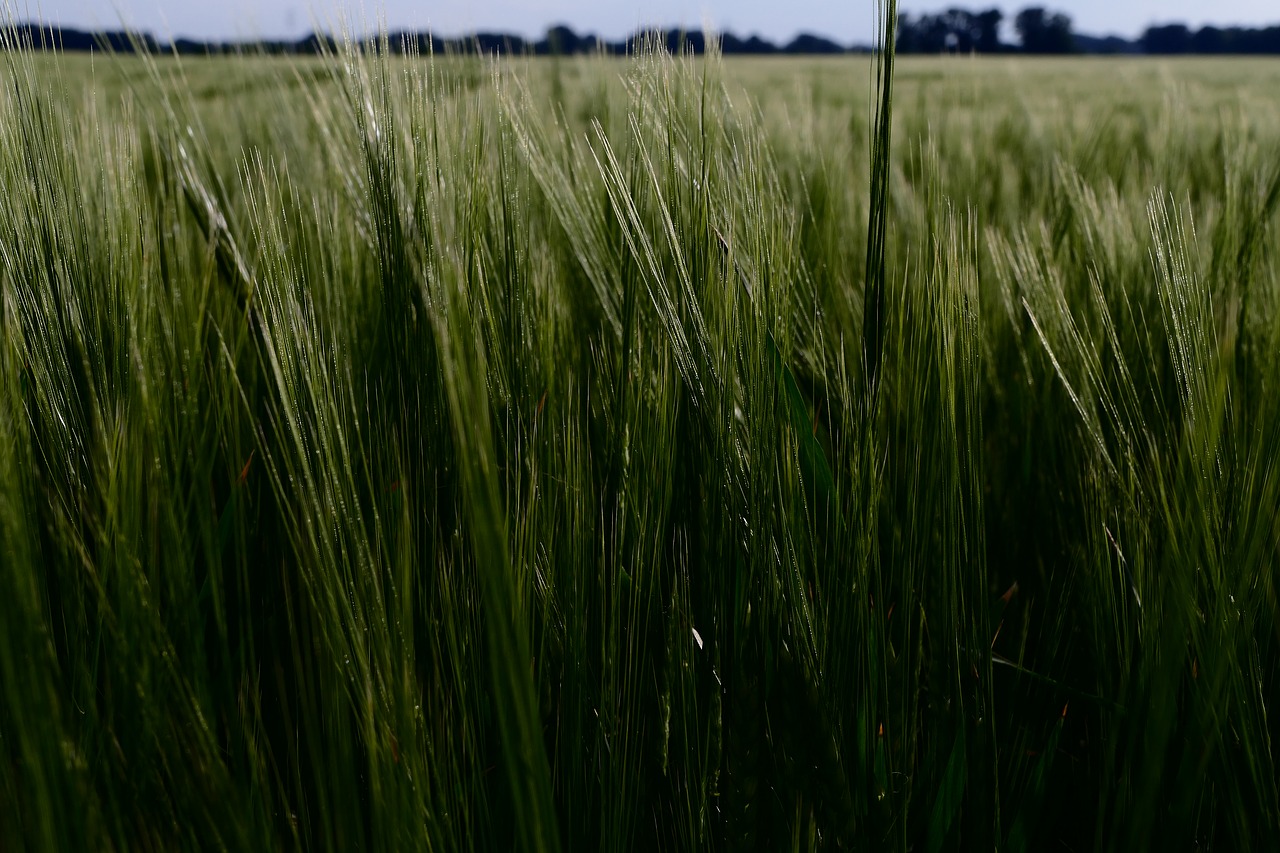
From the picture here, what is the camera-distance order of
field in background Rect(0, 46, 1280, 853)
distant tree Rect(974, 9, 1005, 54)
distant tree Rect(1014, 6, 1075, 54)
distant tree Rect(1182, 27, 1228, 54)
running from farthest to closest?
distant tree Rect(1014, 6, 1075, 54) → distant tree Rect(1182, 27, 1228, 54) → distant tree Rect(974, 9, 1005, 54) → field in background Rect(0, 46, 1280, 853)

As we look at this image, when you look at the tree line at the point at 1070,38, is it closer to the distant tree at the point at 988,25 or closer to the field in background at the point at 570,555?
the distant tree at the point at 988,25

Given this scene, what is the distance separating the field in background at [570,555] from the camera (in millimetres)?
341

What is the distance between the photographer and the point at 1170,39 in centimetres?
2878

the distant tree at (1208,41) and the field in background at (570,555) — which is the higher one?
the distant tree at (1208,41)

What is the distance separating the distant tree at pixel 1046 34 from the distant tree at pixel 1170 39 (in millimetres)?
2448

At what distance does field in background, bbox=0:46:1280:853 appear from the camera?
341 mm

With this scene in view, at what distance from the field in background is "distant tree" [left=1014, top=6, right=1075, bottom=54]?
3403cm

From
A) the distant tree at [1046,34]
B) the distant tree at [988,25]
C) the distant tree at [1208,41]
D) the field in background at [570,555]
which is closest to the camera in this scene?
the field in background at [570,555]

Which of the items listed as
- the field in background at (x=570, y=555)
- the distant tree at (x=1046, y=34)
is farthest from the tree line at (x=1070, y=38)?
the field in background at (x=570, y=555)

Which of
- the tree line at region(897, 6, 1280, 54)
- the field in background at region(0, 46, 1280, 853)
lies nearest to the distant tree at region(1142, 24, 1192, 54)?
the tree line at region(897, 6, 1280, 54)

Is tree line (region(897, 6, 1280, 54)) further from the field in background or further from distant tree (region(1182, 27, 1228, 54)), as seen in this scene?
the field in background

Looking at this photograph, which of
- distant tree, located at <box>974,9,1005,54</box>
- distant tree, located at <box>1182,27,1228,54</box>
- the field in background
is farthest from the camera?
distant tree, located at <box>1182,27,1228,54</box>

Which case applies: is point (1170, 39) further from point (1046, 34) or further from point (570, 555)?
point (570, 555)

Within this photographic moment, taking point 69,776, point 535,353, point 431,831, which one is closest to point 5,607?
point 69,776
